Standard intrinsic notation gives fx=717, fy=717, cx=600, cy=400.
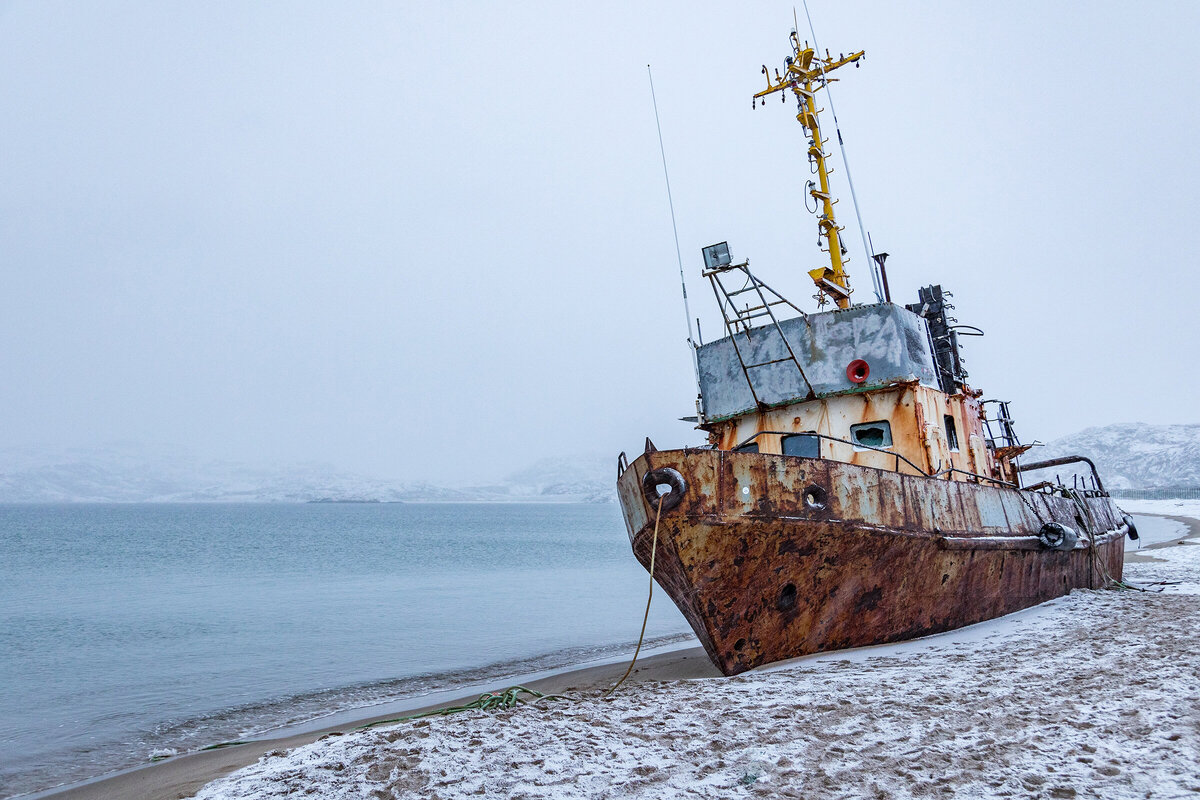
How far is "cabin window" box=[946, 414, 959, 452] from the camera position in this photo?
360 inches

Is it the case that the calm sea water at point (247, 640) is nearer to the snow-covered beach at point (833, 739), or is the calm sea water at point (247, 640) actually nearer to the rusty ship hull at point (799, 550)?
the snow-covered beach at point (833, 739)

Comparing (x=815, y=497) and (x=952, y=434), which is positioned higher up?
(x=952, y=434)

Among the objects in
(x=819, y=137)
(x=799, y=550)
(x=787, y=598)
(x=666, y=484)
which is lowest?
(x=787, y=598)

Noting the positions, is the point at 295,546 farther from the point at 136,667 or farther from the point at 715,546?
the point at 715,546

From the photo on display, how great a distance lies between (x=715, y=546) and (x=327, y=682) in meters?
7.57

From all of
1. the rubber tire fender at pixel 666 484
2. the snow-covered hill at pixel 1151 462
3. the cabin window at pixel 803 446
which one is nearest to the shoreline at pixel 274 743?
the rubber tire fender at pixel 666 484

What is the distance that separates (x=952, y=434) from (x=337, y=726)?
27.1 ft

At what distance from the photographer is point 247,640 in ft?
49.2

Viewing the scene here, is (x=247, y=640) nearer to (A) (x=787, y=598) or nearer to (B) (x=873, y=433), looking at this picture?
(A) (x=787, y=598)

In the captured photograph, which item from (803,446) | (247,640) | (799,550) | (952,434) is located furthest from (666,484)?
(247,640)

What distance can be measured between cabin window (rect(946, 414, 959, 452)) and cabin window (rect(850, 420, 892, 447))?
1126 millimetres

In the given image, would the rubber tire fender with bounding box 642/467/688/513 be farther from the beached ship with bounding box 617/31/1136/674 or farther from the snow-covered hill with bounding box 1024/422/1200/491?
the snow-covered hill with bounding box 1024/422/1200/491

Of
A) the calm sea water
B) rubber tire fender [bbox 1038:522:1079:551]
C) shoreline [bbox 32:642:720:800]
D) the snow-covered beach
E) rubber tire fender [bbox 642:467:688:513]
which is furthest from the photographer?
rubber tire fender [bbox 1038:522:1079:551]

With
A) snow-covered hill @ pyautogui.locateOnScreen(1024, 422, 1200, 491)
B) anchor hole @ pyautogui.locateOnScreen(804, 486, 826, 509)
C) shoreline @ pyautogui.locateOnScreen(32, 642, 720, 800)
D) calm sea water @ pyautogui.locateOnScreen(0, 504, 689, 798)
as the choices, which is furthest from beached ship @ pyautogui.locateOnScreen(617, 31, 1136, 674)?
snow-covered hill @ pyautogui.locateOnScreen(1024, 422, 1200, 491)
